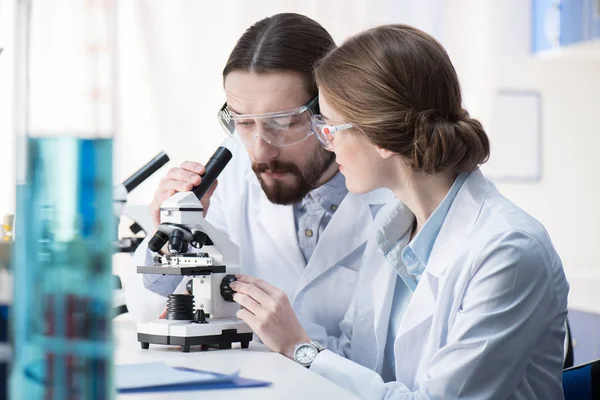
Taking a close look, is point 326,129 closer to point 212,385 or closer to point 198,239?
point 198,239

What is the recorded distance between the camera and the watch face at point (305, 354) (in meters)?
1.59

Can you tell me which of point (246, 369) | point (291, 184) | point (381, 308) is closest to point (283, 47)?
point (291, 184)

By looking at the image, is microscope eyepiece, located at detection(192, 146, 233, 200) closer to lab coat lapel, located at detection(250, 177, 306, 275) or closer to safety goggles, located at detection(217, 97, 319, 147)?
safety goggles, located at detection(217, 97, 319, 147)

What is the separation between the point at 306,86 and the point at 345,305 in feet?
2.04

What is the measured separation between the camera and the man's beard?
2146 millimetres

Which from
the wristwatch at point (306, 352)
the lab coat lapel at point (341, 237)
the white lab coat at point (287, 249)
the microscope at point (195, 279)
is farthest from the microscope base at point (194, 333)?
the lab coat lapel at point (341, 237)

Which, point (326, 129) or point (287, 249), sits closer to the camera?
point (326, 129)

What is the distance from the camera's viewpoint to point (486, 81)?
4238mm

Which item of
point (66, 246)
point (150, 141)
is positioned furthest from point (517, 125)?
point (66, 246)

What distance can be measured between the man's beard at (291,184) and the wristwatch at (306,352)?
0.64 m

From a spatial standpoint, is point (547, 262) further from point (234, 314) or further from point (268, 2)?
point (268, 2)

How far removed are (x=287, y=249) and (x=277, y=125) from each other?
40 centimetres

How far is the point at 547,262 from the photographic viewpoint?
1415 mm

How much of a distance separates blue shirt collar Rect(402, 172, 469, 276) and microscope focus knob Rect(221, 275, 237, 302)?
1.33ft
